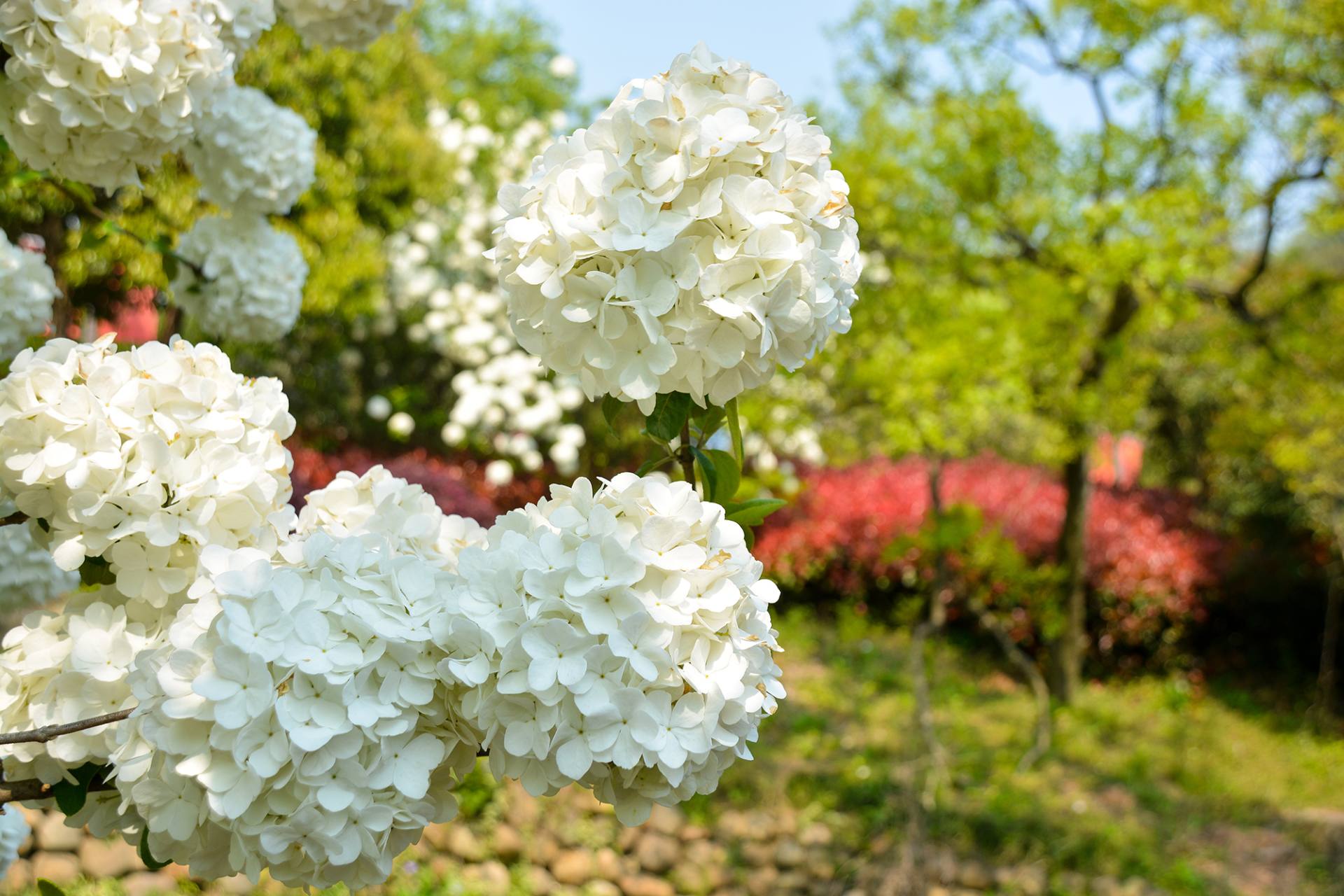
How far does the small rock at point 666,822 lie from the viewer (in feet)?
14.0

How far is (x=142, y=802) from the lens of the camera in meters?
0.90

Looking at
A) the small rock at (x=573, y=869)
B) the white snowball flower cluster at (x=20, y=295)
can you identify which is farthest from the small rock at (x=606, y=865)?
the white snowball flower cluster at (x=20, y=295)

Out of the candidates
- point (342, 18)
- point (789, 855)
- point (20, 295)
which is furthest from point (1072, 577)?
point (20, 295)

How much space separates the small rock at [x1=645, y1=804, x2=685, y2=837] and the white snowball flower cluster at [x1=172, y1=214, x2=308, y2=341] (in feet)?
9.73

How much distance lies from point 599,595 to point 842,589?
7888 mm

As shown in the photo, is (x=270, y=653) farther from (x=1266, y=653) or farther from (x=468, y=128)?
(x=468, y=128)

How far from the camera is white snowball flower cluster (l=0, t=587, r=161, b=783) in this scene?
107 cm

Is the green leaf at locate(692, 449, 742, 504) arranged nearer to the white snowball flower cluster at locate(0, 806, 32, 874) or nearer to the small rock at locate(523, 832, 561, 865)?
the white snowball flower cluster at locate(0, 806, 32, 874)

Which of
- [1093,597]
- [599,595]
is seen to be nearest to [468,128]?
[1093,597]

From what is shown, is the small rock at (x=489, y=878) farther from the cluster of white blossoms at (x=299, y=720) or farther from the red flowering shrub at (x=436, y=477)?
the cluster of white blossoms at (x=299, y=720)

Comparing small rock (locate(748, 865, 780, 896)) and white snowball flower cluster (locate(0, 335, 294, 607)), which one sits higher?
white snowball flower cluster (locate(0, 335, 294, 607))

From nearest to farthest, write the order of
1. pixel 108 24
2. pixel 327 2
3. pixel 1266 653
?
pixel 108 24 → pixel 327 2 → pixel 1266 653

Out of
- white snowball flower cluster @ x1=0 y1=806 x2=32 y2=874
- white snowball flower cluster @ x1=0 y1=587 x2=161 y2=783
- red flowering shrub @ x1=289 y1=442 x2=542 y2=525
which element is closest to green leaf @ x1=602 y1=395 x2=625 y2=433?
white snowball flower cluster @ x1=0 y1=587 x2=161 y2=783

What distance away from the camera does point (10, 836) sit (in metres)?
1.60
